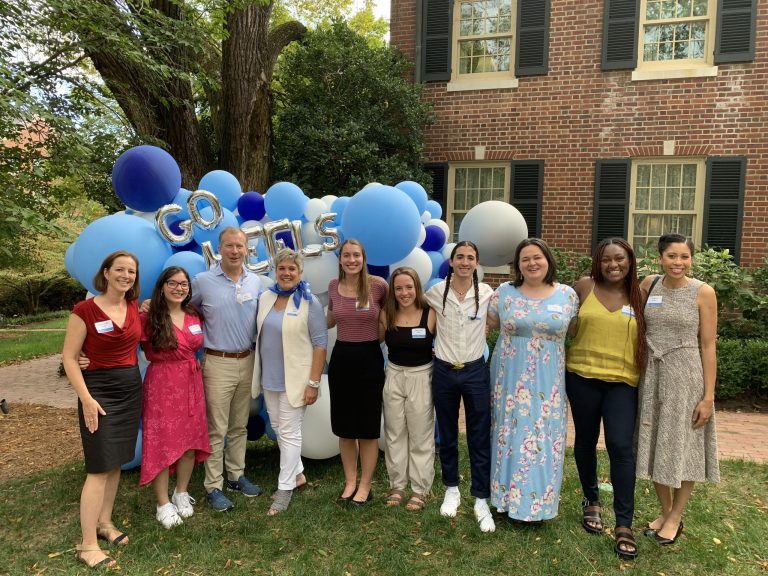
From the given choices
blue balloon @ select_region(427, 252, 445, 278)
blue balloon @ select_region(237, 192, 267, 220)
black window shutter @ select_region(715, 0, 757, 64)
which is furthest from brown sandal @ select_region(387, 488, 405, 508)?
black window shutter @ select_region(715, 0, 757, 64)

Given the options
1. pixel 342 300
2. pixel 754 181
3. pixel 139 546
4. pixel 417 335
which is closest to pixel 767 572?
pixel 417 335

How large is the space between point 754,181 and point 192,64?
7729mm

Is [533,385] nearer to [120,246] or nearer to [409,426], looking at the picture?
[409,426]

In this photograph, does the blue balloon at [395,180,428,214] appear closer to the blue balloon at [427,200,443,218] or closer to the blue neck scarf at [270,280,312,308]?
the blue balloon at [427,200,443,218]

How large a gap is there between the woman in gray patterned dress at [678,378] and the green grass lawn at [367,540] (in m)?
0.50

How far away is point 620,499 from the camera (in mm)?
3043

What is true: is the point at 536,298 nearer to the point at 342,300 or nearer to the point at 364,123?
the point at 342,300

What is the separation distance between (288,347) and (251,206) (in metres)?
1.51

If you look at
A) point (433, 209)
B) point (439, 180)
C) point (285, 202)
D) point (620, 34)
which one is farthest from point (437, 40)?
point (285, 202)

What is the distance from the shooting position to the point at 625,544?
2.98 meters

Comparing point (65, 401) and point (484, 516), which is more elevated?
point (484, 516)

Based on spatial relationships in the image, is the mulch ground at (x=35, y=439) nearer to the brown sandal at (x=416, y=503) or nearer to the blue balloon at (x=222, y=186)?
the blue balloon at (x=222, y=186)

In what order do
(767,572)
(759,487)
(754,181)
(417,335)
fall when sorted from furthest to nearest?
(754,181), (759,487), (417,335), (767,572)

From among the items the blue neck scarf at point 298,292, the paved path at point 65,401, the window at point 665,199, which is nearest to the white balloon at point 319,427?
the blue neck scarf at point 298,292
